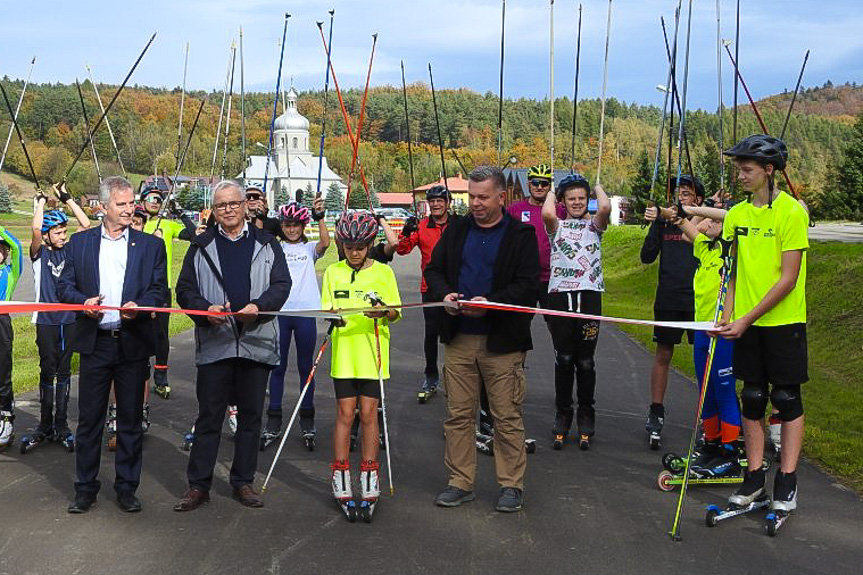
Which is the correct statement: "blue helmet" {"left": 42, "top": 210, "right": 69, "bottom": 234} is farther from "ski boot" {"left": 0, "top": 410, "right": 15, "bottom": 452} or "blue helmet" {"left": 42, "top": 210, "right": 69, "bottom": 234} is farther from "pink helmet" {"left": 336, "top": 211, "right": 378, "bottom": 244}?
"pink helmet" {"left": 336, "top": 211, "right": 378, "bottom": 244}

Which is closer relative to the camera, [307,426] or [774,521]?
[774,521]

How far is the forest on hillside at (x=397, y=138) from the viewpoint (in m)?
63.2

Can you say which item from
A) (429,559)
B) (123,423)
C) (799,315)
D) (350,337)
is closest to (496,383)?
(350,337)

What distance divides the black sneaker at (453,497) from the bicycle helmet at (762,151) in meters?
2.84

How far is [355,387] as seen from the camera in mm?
6379

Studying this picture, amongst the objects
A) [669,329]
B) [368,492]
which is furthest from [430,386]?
[368,492]

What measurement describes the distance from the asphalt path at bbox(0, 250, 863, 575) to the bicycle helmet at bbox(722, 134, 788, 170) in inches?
90.8

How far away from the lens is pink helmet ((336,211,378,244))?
20.9 feet

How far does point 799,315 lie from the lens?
589 cm

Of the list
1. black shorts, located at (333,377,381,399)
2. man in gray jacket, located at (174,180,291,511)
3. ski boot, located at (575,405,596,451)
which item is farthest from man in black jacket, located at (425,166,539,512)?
ski boot, located at (575,405,596,451)

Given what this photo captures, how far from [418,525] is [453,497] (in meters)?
0.50

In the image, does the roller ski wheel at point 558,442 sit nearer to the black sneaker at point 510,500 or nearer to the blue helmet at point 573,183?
the black sneaker at point 510,500

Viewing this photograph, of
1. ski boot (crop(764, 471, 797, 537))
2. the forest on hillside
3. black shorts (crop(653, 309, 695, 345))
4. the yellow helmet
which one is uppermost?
the forest on hillside

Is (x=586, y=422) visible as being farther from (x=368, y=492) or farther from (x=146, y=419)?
(x=146, y=419)
